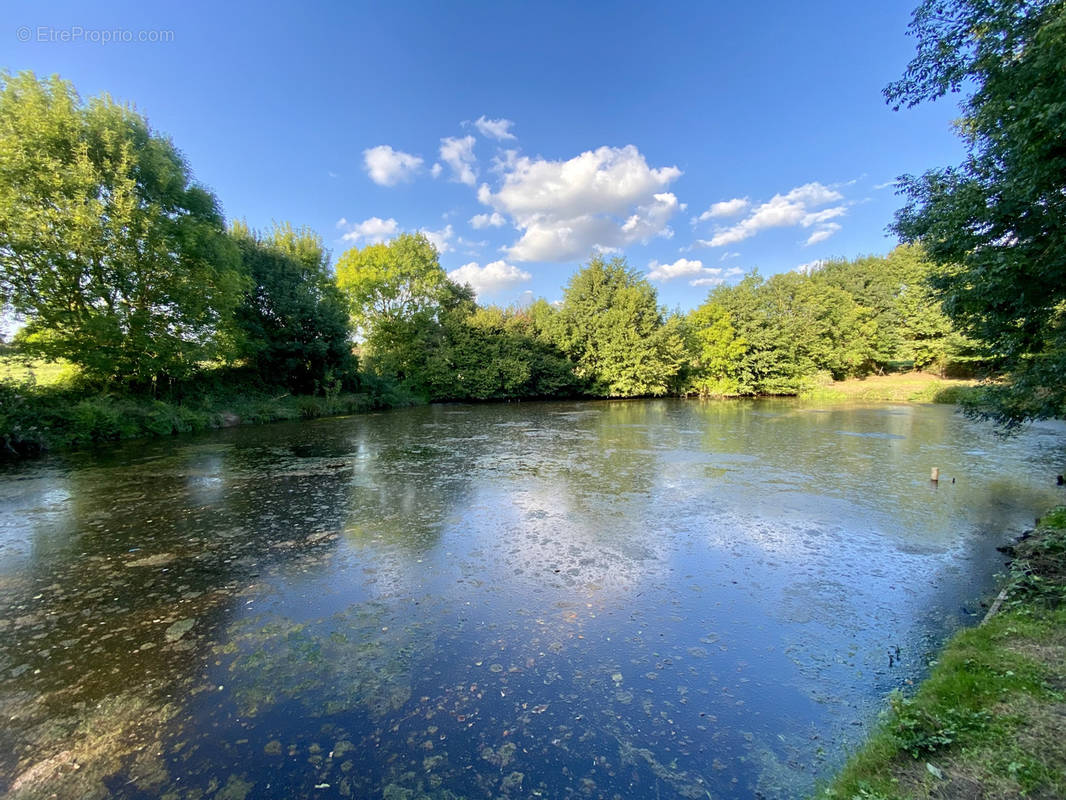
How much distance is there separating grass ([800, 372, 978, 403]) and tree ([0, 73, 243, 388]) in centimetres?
2765

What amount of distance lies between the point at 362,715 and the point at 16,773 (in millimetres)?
1377

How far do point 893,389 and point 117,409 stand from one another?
32963 mm

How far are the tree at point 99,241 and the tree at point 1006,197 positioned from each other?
1655cm

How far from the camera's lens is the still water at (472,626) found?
201cm

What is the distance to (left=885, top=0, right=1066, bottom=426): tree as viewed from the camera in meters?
3.58

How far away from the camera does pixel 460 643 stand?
2900 millimetres

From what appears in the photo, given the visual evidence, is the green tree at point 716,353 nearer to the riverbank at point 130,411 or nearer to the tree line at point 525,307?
the tree line at point 525,307

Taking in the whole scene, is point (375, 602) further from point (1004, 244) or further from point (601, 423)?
point (601, 423)

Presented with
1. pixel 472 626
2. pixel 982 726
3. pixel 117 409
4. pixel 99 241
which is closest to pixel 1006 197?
pixel 982 726

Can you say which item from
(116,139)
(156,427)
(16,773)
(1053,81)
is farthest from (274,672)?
(116,139)

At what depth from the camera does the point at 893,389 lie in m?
25.0

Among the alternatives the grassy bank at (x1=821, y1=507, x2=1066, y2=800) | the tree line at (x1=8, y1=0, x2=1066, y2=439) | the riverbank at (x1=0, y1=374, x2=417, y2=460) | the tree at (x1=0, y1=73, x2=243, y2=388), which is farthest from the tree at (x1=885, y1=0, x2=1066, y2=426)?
the tree at (x1=0, y1=73, x2=243, y2=388)

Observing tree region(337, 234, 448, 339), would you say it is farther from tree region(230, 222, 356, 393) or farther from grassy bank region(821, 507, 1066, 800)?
grassy bank region(821, 507, 1066, 800)

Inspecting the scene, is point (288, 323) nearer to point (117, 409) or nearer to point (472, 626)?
point (117, 409)
